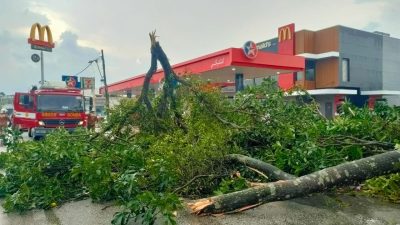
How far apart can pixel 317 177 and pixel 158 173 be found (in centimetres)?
185

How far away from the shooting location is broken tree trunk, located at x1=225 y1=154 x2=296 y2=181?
3.90 meters

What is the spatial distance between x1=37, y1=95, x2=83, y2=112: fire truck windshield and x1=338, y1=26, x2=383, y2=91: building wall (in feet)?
72.3

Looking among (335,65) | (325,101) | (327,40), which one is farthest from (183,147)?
(327,40)

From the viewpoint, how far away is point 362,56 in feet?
96.9

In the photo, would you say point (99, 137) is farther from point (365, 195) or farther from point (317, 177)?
point (365, 195)

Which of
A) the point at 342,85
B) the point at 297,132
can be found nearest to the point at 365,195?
the point at 297,132

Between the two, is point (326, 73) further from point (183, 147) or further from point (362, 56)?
point (183, 147)

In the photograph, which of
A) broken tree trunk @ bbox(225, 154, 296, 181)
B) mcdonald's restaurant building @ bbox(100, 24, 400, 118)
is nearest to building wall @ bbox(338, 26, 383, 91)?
mcdonald's restaurant building @ bbox(100, 24, 400, 118)

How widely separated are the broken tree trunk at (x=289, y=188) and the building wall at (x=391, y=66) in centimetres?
3200

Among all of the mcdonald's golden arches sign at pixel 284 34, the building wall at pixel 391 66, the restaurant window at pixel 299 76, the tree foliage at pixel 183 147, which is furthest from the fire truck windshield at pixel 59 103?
the building wall at pixel 391 66

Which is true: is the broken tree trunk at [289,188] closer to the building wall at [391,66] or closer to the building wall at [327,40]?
the building wall at [327,40]

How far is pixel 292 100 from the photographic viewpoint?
20.3 ft

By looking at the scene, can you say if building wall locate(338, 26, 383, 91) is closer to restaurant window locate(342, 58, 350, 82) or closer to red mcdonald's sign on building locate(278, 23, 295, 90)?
restaurant window locate(342, 58, 350, 82)

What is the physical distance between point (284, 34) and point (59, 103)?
22232 millimetres
